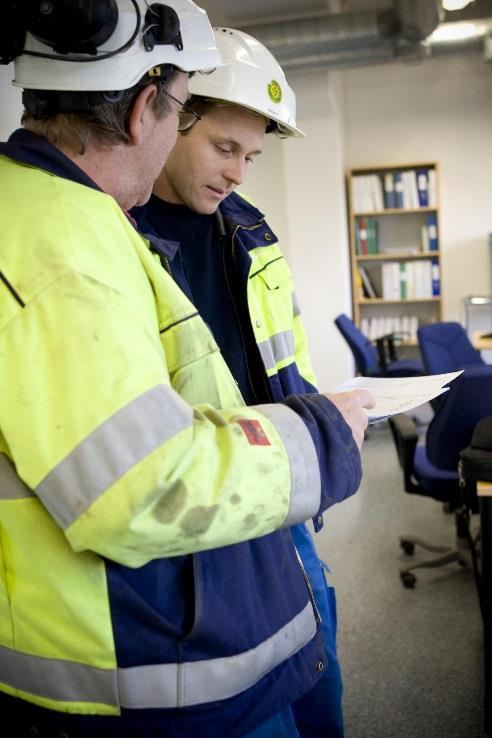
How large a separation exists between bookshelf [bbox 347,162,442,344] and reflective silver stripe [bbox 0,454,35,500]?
5.69 meters

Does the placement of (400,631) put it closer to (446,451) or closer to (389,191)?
(446,451)

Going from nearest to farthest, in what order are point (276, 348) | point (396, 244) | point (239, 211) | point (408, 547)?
point (276, 348) → point (239, 211) → point (408, 547) → point (396, 244)

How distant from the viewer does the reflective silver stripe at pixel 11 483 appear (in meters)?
0.74

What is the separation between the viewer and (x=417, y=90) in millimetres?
6305

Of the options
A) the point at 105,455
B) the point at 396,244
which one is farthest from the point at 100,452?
the point at 396,244

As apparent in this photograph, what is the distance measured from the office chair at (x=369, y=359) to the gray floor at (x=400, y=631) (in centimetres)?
138

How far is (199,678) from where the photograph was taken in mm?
832

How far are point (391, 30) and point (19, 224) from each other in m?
4.89

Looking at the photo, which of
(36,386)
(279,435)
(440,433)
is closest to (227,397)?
(279,435)

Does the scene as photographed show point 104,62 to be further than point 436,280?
No

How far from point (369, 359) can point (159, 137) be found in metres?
4.23

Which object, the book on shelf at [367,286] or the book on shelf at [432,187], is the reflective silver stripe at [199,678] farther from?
the book on shelf at [432,187]

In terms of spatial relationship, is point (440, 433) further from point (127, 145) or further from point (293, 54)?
point (293, 54)

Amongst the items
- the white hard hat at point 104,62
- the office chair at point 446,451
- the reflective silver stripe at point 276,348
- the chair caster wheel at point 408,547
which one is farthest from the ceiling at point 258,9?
the white hard hat at point 104,62
